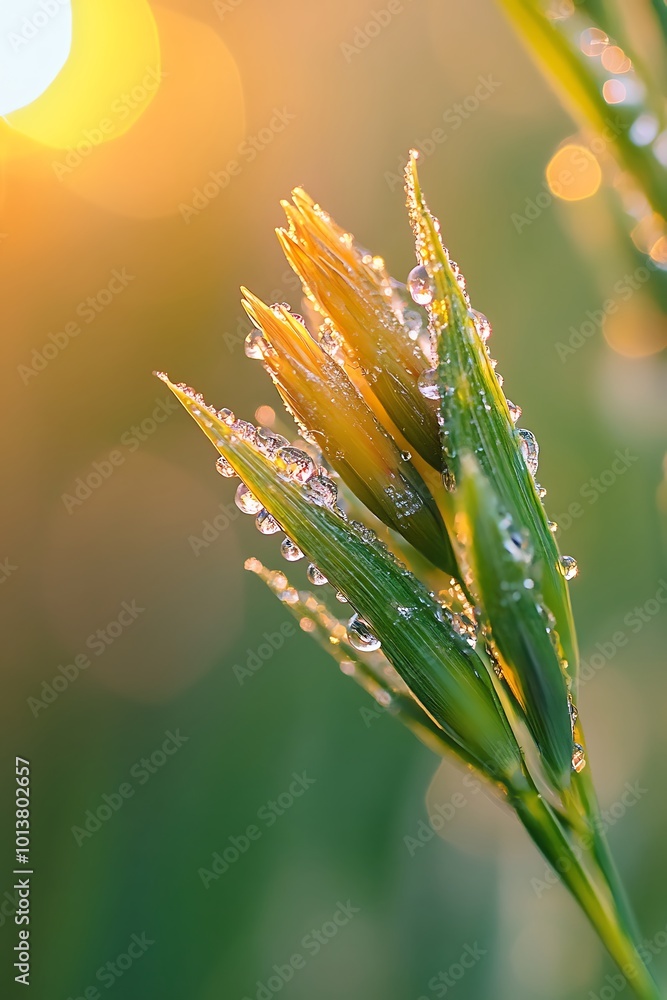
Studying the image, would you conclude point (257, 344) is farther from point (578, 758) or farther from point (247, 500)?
point (578, 758)

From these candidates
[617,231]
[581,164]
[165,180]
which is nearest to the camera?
[617,231]

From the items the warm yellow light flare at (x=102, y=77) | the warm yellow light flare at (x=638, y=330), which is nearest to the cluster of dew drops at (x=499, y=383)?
the warm yellow light flare at (x=638, y=330)

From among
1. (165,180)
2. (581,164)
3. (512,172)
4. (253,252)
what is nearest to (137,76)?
(165,180)

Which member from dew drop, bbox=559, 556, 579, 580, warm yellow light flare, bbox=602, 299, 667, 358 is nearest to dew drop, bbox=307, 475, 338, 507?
dew drop, bbox=559, 556, 579, 580

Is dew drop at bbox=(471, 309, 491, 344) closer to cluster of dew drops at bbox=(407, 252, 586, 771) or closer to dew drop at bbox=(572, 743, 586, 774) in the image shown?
cluster of dew drops at bbox=(407, 252, 586, 771)

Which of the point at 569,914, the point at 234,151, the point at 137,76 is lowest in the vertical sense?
the point at 569,914

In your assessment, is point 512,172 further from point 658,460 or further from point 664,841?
point 664,841

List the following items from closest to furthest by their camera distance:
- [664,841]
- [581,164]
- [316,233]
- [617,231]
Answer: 1. [316,233]
2. [617,231]
3. [664,841]
4. [581,164]
